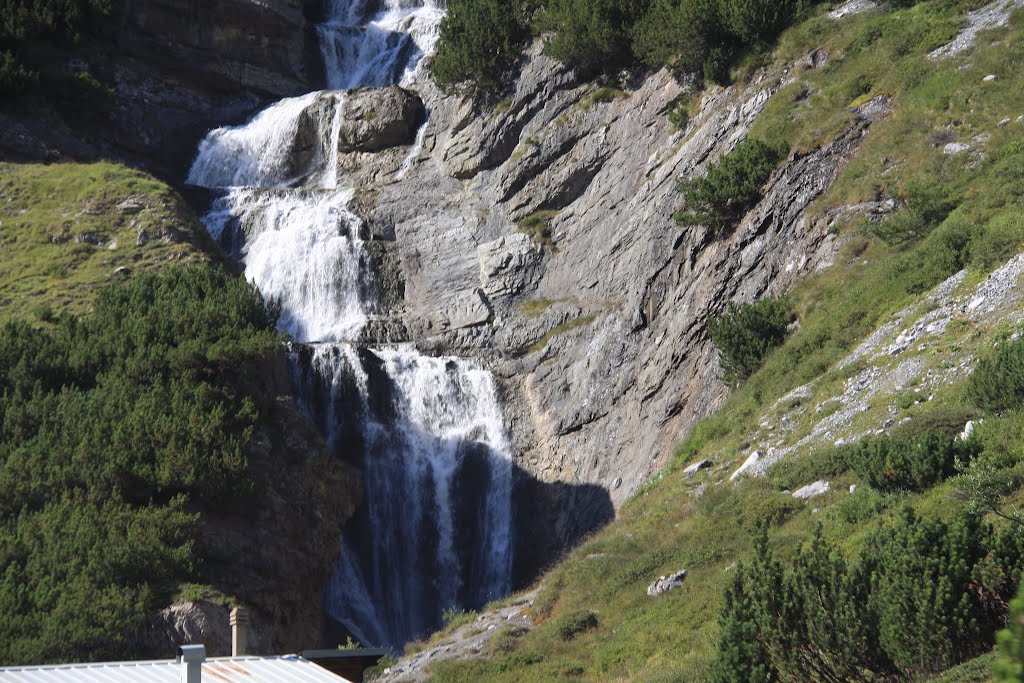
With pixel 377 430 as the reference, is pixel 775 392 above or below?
below

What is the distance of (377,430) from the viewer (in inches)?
1496

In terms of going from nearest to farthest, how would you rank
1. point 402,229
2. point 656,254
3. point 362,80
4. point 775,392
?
1. point 775,392
2. point 656,254
3. point 402,229
4. point 362,80

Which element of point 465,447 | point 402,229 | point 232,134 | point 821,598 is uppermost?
point 232,134

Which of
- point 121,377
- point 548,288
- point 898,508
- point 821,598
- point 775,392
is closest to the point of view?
point 821,598

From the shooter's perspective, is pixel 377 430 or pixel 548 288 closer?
pixel 377 430

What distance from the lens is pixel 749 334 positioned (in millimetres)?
29594

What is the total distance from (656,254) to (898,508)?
63.3 ft

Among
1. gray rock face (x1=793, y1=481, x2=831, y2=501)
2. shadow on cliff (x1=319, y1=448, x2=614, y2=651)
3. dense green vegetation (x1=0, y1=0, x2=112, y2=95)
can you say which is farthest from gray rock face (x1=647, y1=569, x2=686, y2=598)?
dense green vegetation (x1=0, y1=0, x2=112, y2=95)

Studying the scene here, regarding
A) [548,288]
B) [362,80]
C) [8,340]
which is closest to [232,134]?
[362,80]

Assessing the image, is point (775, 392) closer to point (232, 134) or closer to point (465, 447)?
point (465, 447)

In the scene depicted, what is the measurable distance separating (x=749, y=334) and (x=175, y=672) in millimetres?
19017

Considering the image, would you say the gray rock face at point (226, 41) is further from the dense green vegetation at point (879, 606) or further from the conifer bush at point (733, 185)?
the dense green vegetation at point (879, 606)

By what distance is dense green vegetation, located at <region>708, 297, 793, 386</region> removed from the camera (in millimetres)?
29500

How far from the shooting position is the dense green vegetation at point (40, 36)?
50375mm
